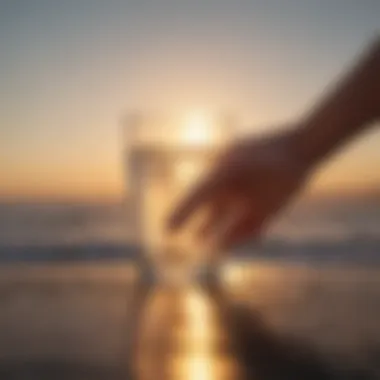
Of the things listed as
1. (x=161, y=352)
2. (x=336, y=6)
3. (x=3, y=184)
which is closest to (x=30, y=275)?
(x=3, y=184)

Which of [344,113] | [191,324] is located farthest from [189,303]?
[344,113]

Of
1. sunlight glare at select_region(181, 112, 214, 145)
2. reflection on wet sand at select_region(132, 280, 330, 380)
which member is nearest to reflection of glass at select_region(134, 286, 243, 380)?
reflection on wet sand at select_region(132, 280, 330, 380)

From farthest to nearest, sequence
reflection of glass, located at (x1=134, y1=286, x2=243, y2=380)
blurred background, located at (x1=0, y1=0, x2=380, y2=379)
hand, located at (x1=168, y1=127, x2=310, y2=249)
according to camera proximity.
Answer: blurred background, located at (x1=0, y1=0, x2=380, y2=379) → hand, located at (x1=168, y1=127, x2=310, y2=249) → reflection of glass, located at (x1=134, y1=286, x2=243, y2=380)

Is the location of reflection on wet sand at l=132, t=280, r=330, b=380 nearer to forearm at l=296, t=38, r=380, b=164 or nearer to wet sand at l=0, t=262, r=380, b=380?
wet sand at l=0, t=262, r=380, b=380

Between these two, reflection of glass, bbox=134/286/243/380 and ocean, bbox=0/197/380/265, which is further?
ocean, bbox=0/197/380/265

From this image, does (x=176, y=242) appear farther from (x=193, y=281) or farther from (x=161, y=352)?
(x=161, y=352)

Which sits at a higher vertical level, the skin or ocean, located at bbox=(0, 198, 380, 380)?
the skin

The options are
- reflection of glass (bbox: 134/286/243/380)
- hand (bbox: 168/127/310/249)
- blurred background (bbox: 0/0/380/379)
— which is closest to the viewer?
reflection of glass (bbox: 134/286/243/380)

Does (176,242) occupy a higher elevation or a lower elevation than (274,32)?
lower
